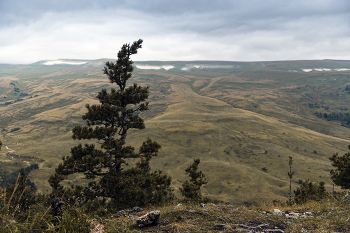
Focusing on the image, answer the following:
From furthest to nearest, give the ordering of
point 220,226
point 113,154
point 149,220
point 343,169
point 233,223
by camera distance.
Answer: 1. point 343,169
2. point 113,154
3. point 233,223
4. point 220,226
5. point 149,220

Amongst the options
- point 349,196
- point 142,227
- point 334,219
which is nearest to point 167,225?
point 142,227

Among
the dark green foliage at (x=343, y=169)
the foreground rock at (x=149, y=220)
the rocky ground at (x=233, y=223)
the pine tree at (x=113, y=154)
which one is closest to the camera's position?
the rocky ground at (x=233, y=223)

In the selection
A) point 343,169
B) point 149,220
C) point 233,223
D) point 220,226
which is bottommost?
point 343,169

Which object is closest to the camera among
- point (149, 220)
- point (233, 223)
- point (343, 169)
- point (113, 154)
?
point (149, 220)

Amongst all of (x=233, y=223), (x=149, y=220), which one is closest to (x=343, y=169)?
(x=233, y=223)

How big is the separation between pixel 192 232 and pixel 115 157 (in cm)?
1554

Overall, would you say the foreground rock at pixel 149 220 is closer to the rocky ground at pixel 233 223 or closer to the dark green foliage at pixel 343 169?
the rocky ground at pixel 233 223

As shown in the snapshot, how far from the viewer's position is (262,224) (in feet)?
29.1

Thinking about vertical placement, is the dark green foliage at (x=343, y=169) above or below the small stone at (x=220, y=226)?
below

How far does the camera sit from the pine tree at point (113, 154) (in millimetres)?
20203

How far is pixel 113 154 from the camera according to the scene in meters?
21.1

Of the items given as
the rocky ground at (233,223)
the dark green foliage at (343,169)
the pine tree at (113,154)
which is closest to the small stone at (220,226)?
the rocky ground at (233,223)

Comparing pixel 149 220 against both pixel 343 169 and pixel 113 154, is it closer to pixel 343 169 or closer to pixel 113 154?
pixel 113 154

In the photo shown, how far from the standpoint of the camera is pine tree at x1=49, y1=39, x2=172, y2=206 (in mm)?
20203
